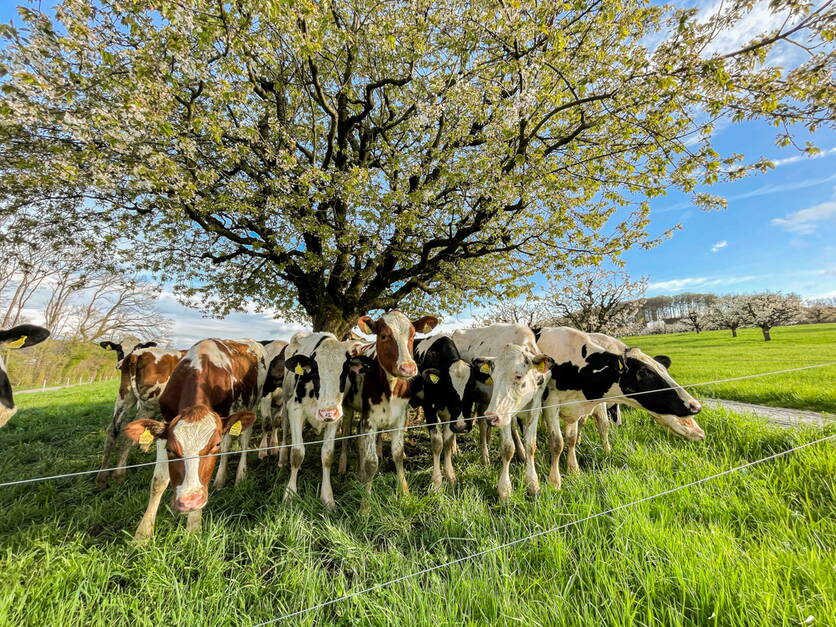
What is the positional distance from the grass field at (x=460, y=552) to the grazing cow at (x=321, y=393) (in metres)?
0.36

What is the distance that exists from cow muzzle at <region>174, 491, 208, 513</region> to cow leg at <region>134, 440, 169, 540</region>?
2.27 feet

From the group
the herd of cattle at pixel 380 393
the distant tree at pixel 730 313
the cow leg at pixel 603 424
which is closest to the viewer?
the herd of cattle at pixel 380 393

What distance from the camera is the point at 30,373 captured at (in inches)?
917

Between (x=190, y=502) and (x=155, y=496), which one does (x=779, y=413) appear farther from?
(x=155, y=496)

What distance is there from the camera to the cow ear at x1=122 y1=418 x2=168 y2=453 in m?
3.11

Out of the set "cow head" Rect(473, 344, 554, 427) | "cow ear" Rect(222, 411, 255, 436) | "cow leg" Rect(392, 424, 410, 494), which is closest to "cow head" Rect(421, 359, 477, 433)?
"cow head" Rect(473, 344, 554, 427)

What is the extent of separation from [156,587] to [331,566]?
1.36 metres

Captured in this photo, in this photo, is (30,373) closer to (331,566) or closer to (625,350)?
(331,566)

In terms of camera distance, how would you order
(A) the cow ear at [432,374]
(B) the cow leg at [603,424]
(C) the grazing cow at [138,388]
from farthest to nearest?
(B) the cow leg at [603,424] → (C) the grazing cow at [138,388] → (A) the cow ear at [432,374]

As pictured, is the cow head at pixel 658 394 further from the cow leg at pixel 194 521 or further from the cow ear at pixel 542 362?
the cow leg at pixel 194 521

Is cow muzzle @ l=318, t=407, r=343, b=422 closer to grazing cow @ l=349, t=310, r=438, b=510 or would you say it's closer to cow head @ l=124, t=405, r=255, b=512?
grazing cow @ l=349, t=310, r=438, b=510

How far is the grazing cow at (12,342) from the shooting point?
3189 mm

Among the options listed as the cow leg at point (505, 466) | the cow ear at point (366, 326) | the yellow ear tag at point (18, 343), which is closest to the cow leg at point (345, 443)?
the cow ear at point (366, 326)

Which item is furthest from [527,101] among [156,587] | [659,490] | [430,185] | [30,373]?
[30,373]
